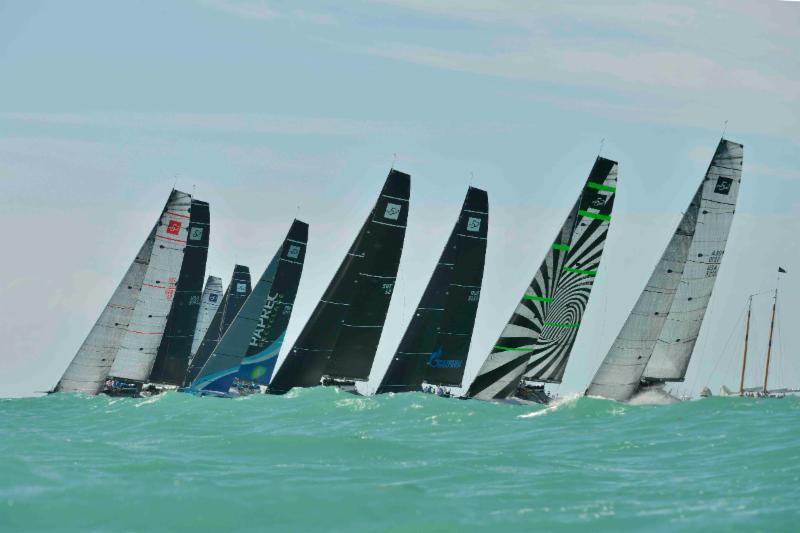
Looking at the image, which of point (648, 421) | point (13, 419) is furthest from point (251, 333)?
point (648, 421)

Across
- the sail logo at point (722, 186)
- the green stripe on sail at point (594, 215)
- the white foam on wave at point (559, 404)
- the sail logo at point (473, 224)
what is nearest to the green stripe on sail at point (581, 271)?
the green stripe on sail at point (594, 215)

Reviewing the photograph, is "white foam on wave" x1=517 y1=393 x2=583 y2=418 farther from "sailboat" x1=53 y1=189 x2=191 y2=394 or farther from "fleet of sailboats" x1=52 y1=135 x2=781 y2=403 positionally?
"sailboat" x1=53 y1=189 x2=191 y2=394

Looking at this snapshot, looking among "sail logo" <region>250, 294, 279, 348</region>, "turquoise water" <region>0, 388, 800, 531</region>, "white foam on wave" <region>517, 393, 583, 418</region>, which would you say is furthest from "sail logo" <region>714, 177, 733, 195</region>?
"sail logo" <region>250, 294, 279, 348</region>

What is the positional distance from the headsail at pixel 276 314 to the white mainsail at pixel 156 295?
4319 millimetres

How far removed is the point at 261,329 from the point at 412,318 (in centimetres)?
871

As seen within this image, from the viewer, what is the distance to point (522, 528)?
78.2ft

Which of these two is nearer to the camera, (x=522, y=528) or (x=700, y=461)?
(x=522, y=528)

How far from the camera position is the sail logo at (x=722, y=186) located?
168 ft

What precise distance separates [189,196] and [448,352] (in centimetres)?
1421

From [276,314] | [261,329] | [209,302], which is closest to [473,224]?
[276,314]

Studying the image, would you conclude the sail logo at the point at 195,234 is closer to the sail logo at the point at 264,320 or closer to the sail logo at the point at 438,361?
the sail logo at the point at 264,320

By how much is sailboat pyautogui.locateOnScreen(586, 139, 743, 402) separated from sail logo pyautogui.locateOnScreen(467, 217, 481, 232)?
820 cm

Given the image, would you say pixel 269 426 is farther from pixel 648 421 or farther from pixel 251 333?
pixel 251 333

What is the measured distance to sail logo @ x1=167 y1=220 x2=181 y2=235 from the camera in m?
61.2
